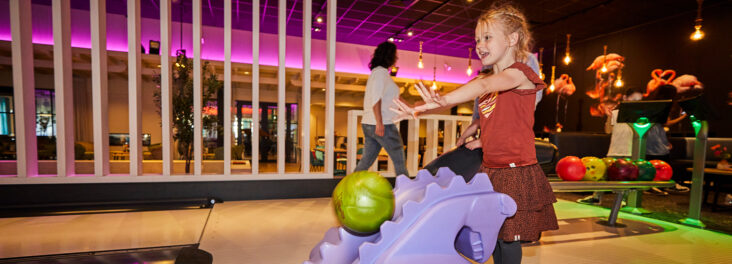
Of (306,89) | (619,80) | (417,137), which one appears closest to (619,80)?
(619,80)

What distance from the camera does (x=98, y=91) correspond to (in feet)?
10.0

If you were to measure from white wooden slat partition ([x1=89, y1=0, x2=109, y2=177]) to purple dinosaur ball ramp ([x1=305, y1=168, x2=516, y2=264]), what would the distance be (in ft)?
10.1

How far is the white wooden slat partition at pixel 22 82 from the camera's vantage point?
283 cm

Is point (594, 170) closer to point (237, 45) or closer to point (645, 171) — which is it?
point (645, 171)

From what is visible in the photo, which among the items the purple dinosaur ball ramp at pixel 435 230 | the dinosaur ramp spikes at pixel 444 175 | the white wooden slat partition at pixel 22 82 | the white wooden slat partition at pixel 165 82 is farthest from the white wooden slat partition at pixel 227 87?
the dinosaur ramp spikes at pixel 444 175

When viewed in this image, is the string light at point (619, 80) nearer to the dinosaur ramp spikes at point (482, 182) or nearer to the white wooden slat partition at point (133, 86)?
the dinosaur ramp spikes at point (482, 182)

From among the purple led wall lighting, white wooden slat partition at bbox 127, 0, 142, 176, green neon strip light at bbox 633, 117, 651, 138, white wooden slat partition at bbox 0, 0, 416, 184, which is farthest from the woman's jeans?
the purple led wall lighting

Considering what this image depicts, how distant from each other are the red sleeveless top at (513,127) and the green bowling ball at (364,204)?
0.50 metres

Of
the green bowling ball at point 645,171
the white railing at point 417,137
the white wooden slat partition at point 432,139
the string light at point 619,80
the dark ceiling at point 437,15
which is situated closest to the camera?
the green bowling ball at point 645,171

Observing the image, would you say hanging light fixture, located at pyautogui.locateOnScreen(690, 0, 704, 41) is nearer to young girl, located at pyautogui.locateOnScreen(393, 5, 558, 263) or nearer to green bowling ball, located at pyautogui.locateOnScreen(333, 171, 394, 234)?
young girl, located at pyautogui.locateOnScreen(393, 5, 558, 263)

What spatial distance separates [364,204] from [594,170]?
2475mm

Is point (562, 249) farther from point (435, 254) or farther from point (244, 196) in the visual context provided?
point (244, 196)

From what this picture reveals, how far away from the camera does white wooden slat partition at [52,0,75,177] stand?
2.93 metres

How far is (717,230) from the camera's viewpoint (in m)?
2.88
